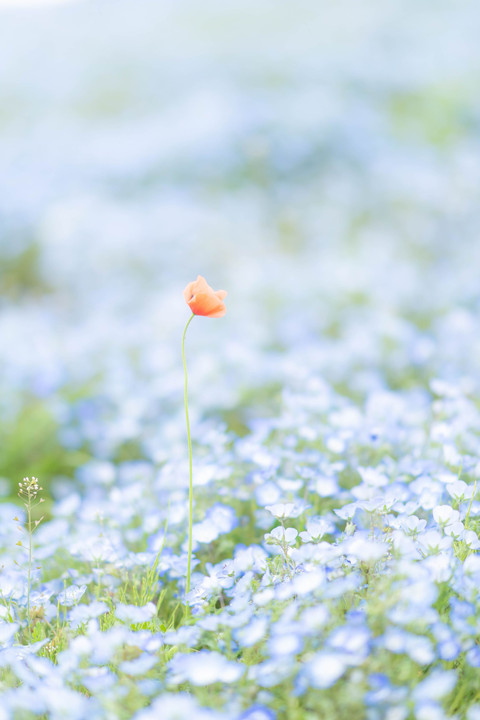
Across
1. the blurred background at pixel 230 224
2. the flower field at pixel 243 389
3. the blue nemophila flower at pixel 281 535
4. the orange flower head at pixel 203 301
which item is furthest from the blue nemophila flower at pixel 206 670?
the blurred background at pixel 230 224

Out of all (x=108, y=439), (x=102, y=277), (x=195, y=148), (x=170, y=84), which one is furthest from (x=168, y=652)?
(x=170, y=84)

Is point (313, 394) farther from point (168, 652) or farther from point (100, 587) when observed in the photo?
point (168, 652)

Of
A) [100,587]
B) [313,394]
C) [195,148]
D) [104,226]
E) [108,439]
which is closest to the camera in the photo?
[100,587]

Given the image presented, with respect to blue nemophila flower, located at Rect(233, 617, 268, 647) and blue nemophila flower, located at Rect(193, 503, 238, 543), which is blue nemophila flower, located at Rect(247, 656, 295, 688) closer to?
blue nemophila flower, located at Rect(233, 617, 268, 647)

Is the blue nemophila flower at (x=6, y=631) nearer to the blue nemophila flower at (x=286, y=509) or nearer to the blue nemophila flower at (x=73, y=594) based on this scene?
the blue nemophila flower at (x=73, y=594)

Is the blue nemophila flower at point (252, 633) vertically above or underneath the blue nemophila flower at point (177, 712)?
above

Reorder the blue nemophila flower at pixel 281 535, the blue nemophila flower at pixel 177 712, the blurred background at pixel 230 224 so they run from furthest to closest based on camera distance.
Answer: the blurred background at pixel 230 224 < the blue nemophila flower at pixel 281 535 < the blue nemophila flower at pixel 177 712
